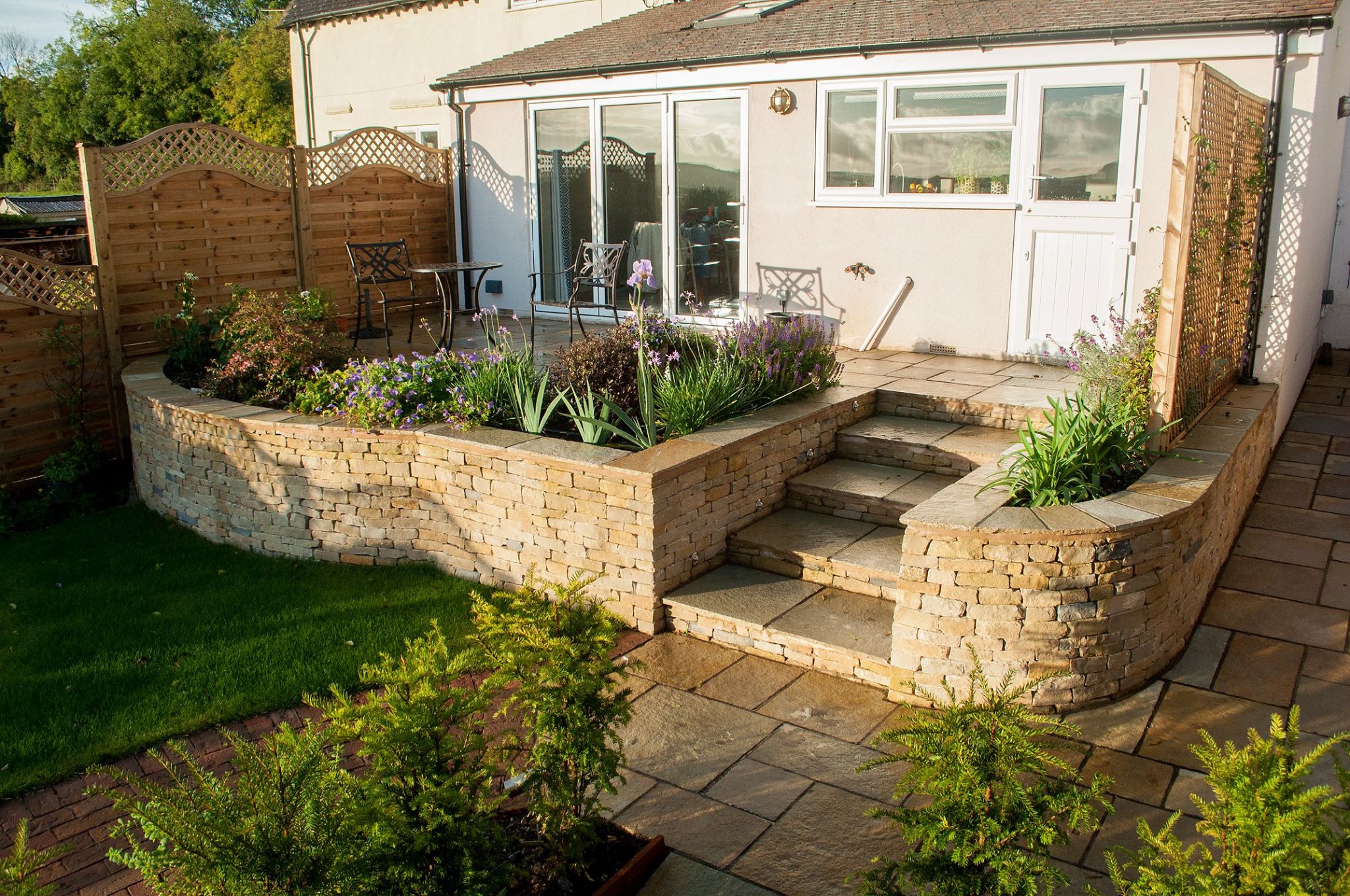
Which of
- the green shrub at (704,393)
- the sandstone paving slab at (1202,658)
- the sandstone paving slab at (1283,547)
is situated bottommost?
the sandstone paving slab at (1202,658)

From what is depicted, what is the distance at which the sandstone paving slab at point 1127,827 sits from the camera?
11.6 ft

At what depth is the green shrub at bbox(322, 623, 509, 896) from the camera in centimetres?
278

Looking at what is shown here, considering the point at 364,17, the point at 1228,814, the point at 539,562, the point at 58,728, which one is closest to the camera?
the point at 1228,814

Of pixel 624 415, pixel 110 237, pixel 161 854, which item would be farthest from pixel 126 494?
pixel 161 854

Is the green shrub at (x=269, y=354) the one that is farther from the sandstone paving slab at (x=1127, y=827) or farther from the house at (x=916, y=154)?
the sandstone paving slab at (x=1127, y=827)

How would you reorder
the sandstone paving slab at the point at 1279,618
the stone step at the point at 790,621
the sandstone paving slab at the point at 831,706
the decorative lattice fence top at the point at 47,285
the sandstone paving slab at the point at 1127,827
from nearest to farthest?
1. the sandstone paving slab at the point at 1127,827
2. the sandstone paving slab at the point at 831,706
3. the stone step at the point at 790,621
4. the sandstone paving slab at the point at 1279,618
5. the decorative lattice fence top at the point at 47,285

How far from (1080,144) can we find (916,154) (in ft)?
4.29

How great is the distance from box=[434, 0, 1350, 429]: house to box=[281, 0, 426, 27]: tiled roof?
623 centimetres

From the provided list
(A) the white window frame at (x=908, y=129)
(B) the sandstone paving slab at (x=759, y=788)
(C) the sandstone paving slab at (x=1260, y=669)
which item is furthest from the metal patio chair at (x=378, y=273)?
(C) the sandstone paving slab at (x=1260, y=669)

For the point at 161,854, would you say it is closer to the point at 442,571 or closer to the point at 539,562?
the point at 539,562

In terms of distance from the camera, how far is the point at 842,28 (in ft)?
29.9

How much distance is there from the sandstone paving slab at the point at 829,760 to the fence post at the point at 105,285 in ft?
21.0

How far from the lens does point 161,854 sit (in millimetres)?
2605

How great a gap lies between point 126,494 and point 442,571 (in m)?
3.45
